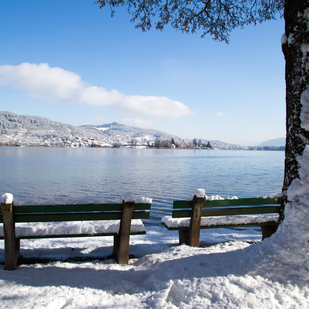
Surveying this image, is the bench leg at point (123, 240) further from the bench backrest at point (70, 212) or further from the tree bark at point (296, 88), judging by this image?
the tree bark at point (296, 88)

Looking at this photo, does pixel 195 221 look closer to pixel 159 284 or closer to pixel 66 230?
pixel 159 284

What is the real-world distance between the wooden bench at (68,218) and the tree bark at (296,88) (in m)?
2.01

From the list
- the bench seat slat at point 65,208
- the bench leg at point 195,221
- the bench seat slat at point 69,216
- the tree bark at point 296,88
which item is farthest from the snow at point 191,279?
the bench leg at point 195,221

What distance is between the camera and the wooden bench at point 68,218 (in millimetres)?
3443

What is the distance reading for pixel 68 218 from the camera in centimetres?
362

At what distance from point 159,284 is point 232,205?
2022 millimetres

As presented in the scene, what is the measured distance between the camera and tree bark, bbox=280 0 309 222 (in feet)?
9.53

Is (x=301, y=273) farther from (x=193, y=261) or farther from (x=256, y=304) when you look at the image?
(x=193, y=261)

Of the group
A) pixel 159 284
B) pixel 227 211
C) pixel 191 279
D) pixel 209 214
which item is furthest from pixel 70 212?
pixel 227 211

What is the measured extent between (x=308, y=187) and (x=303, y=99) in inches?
39.6

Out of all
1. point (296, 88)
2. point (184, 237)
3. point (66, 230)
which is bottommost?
point (184, 237)

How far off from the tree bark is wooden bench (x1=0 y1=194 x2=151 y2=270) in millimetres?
2014

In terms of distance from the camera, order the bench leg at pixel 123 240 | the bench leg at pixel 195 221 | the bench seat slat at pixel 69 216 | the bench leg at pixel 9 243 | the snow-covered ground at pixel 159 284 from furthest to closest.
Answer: the bench leg at pixel 195 221 < the bench leg at pixel 123 240 < the bench seat slat at pixel 69 216 < the bench leg at pixel 9 243 < the snow-covered ground at pixel 159 284

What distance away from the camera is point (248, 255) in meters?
2.97
